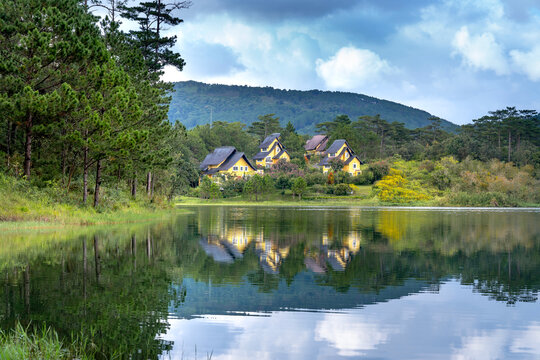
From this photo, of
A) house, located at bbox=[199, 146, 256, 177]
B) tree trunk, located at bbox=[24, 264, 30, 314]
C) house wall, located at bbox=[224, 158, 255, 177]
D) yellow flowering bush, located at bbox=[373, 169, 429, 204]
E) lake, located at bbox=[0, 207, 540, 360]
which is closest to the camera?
lake, located at bbox=[0, 207, 540, 360]

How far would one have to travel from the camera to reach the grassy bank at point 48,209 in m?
25.0

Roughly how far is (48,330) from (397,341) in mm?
4860

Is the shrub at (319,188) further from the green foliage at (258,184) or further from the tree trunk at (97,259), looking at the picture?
the tree trunk at (97,259)

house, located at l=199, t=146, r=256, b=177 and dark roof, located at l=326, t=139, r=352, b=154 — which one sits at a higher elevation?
dark roof, located at l=326, t=139, r=352, b=154

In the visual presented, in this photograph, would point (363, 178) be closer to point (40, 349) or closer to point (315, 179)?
point (315, 179)

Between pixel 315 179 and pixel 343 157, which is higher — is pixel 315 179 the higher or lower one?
the lower one

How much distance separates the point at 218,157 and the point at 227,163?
3.54 meters

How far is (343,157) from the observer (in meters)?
111

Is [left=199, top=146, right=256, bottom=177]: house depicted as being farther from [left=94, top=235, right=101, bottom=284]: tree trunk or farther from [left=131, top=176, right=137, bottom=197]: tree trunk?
[left=94, top=235, right=101, bottom=284]: tree trunk

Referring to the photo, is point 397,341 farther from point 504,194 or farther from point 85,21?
point 504,194

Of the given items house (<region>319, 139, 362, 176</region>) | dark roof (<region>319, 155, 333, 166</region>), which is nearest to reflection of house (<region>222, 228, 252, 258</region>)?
house (<region>319, 139, 362, 176</region>)

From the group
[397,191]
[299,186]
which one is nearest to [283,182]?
[299,186]

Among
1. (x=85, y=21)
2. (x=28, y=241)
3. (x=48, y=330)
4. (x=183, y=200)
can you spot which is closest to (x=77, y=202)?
(x=85, y=21)

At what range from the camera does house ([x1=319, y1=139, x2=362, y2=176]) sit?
105 meters
